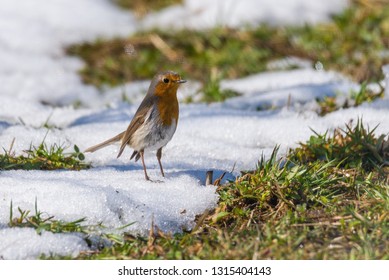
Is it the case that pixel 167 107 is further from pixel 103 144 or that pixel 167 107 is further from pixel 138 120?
pixel 103 144

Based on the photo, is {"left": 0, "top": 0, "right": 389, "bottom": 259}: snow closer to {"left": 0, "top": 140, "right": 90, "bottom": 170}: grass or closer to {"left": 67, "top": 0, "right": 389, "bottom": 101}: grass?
{"left": 0, "top": 140, "right": 90, "bottom": 170}: grass

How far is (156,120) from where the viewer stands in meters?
5.43

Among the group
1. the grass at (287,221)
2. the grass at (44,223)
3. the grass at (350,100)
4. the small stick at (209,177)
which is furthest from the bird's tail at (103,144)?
the grass at (350,100)

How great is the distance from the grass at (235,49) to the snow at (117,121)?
0.28 m

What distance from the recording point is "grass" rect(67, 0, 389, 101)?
29.7 ft

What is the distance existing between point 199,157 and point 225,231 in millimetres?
1534

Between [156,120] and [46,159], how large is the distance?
0.88 meters

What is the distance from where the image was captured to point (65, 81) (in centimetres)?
888

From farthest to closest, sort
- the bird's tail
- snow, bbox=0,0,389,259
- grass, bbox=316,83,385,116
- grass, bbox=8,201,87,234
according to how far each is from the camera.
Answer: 1. grass, bbox=316,83,385,116
2. the bird's tail
3. snow, bbox=0,0,389,259
4. grass, bbox=8,201,87,234

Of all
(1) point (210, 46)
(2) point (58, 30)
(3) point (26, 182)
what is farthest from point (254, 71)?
(3) point (26, 182)

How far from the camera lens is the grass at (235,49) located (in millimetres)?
9061

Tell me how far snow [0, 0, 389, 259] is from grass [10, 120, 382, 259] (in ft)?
0.43

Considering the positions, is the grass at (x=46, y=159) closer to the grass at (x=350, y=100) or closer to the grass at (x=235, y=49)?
the grass at (x=350, y=100)

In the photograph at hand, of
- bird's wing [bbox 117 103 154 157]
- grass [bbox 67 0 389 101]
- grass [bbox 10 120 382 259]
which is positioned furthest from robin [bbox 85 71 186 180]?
grass [bbox 67 0 389 101]
